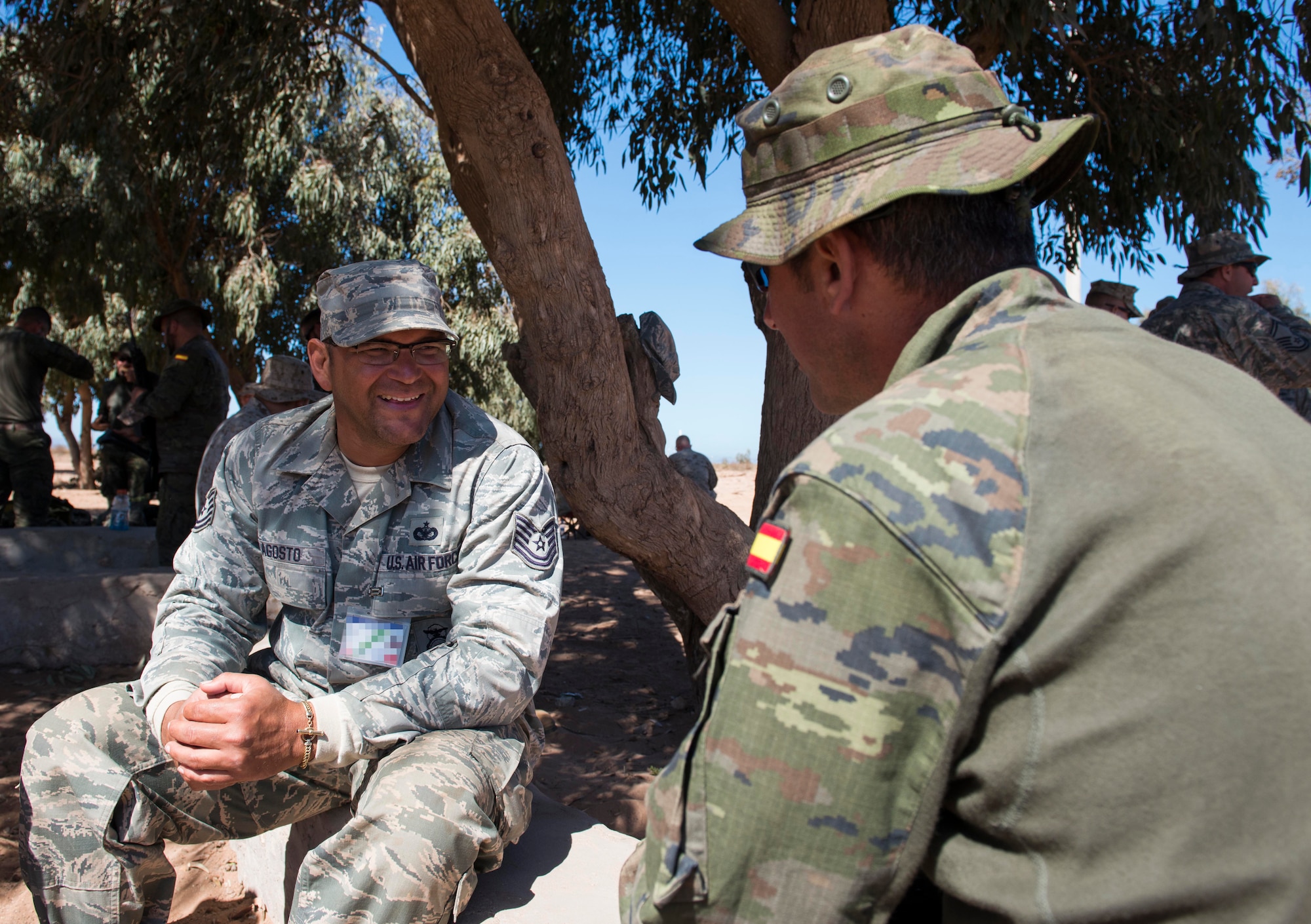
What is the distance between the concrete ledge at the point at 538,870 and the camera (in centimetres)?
220

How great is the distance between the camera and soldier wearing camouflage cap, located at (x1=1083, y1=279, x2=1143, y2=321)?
5.86 meters

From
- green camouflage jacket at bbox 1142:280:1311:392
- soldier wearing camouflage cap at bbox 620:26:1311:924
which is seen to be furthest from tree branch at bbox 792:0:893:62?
soldier wearing camouflage cap at bbox 620:26:1311:924

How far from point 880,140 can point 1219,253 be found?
4909 millimetres

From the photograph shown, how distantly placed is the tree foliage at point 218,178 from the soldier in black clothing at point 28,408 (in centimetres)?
163

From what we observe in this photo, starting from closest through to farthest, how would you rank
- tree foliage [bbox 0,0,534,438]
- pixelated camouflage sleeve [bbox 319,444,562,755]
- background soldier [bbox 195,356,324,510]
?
pixelated camouflage sleeve [bbox 319,444,562,755] < background soldier [bbox 195,356,324,510] < tree foliage [bbox 0,0,534,438]

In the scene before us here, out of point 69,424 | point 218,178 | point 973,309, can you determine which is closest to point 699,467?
point 218,178

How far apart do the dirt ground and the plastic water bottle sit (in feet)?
11.2

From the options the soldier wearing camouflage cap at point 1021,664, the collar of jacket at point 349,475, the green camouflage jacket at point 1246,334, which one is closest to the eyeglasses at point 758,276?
the soldier wearing camouflage cap at point 1021,664

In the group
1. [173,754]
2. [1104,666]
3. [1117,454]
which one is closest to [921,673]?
[1104,666]

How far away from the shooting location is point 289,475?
261cm

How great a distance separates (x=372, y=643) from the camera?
2400 mm

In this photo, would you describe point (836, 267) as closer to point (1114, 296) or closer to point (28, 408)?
point (1114, 296)

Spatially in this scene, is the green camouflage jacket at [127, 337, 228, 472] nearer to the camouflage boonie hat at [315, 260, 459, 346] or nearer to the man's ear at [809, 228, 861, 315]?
the camouflage boonie hat at [315, 260, 459, 346]

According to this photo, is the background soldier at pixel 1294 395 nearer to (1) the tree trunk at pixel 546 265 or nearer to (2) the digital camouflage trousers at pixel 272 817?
(1) the tree trunk at pixel 546 265
